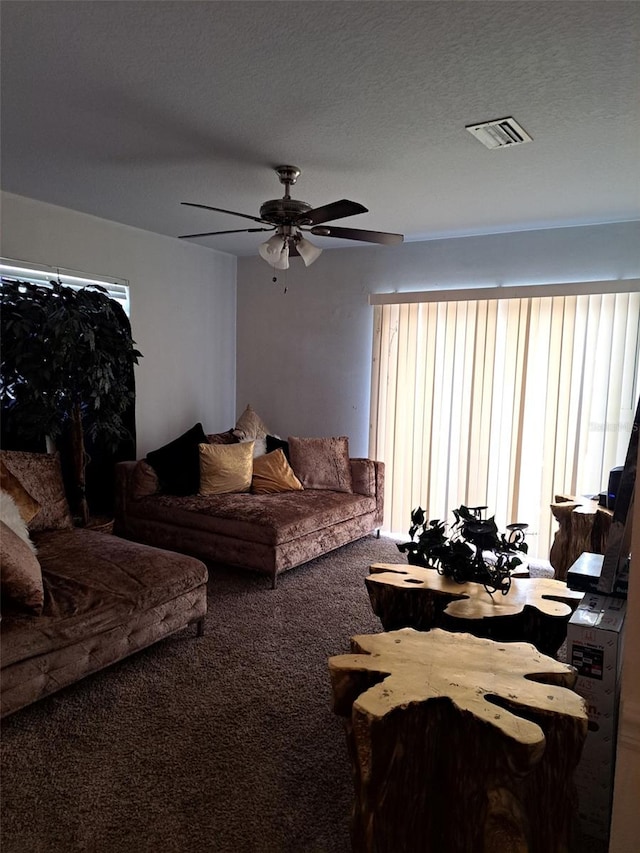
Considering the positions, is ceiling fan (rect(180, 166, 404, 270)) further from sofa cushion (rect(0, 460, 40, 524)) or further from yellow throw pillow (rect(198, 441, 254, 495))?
yellow throw pillow (rect(198, 441, 254, 495))

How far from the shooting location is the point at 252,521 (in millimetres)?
3818

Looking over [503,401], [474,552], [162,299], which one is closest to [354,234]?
[474,552]

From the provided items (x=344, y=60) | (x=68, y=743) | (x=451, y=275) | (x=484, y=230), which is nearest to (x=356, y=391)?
(x=451, y=275)

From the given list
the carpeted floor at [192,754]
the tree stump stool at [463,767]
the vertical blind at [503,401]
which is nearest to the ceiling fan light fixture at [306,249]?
the vertical blind at [503,401]

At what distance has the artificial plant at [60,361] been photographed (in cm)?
340

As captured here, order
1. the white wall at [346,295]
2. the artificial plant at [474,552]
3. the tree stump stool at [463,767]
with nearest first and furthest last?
the tree stump stool at [463,767] < the artificial plant at [474,552] < the white wall at [346,295]

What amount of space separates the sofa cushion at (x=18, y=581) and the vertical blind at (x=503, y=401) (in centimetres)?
333

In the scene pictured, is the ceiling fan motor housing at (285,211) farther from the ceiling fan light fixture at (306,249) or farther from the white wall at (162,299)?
the white wall at (162,299)

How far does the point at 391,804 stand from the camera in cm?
145

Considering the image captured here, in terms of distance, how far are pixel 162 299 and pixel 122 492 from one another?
178 centimetres

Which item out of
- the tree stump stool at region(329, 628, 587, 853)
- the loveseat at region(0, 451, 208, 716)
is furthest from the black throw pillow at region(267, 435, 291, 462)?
the tree stump stool at region(329, 628, 587, 853)

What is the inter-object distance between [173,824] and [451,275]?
425 cm

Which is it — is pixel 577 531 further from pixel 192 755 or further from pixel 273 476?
pixel 192 755

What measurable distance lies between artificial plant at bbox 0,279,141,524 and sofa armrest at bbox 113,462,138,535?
0.52 meters
